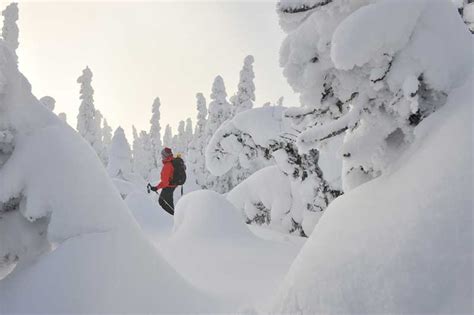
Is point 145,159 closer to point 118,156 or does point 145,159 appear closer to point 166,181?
point 118,156

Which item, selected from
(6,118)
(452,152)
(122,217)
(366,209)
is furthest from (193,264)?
(452,152)

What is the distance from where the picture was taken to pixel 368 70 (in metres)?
2.93

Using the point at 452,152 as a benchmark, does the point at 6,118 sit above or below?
above

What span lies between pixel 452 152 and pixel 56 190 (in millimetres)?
3485

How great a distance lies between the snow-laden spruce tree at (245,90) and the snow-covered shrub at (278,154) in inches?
732

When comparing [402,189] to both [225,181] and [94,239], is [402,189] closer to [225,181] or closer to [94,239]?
[94,239]

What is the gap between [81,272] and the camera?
3.52 metres

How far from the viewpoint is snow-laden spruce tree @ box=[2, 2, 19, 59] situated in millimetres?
23969

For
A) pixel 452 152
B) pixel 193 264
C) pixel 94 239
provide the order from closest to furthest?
pixel 452 152 < pixel 94 239 < pixel 193 264

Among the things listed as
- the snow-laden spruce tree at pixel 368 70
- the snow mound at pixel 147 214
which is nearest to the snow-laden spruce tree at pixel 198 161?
the snow mound at pixel 147 214

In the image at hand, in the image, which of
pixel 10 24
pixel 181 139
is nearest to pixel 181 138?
pixel 181 139

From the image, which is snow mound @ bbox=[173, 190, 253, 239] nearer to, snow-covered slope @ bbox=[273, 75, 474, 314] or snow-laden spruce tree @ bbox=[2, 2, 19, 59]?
snow-covered slope @ bbox=[273, 75, 474, 314]

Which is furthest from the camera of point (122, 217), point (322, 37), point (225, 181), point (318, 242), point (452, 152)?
point (225, 181)

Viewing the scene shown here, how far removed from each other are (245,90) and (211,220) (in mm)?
21947
